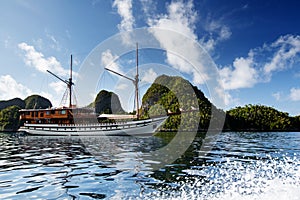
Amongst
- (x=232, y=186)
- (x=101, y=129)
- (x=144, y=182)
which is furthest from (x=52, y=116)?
(x=232, y=186)

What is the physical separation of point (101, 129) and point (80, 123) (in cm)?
772

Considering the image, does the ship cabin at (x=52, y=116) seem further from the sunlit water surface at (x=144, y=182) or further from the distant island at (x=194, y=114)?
the sunlit water surface at (x=144, y=182)

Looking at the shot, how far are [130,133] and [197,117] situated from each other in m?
43.7

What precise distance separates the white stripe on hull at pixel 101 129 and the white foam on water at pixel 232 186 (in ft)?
115

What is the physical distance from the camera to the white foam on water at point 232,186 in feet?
20.7

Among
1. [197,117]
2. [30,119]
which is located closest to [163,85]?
[197,117]

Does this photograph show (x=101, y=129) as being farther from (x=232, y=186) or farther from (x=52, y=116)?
(x=232, y=186)

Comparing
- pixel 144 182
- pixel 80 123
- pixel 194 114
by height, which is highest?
pixel 194 114

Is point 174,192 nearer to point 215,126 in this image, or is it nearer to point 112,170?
point 112,170

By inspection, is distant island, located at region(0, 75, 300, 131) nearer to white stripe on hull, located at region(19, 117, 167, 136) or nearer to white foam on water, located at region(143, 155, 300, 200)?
white stripe on hull, located at region(19, 117, 167, 136)

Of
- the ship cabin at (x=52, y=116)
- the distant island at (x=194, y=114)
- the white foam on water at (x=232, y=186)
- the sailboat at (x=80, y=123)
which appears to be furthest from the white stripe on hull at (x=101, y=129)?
the white foam on water at (x=232, y=186)

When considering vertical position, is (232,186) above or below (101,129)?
below

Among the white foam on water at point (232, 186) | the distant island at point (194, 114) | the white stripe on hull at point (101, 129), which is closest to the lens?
the white foam on water at point (232, 186)

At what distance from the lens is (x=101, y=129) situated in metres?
47.6
